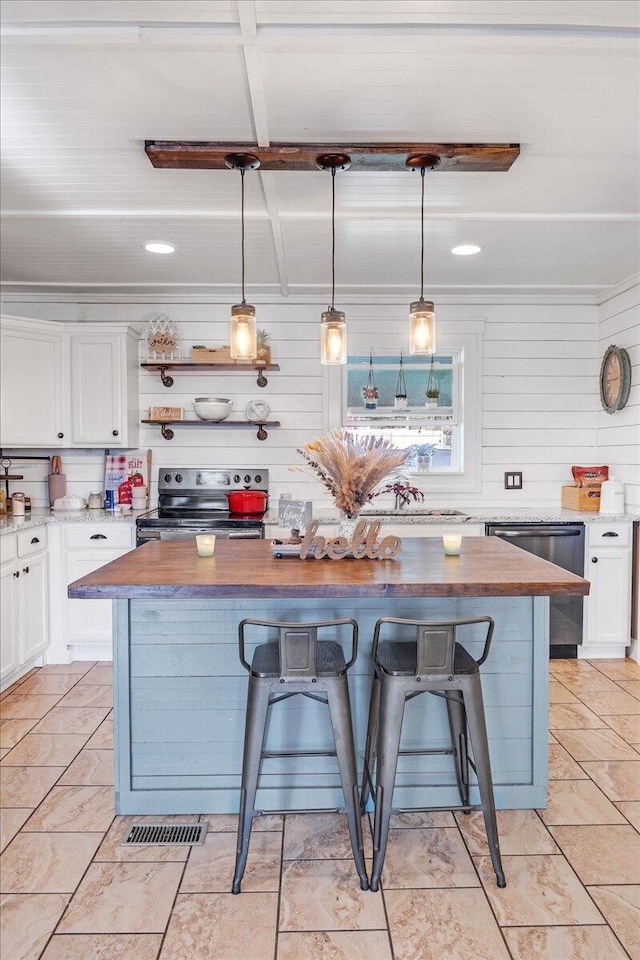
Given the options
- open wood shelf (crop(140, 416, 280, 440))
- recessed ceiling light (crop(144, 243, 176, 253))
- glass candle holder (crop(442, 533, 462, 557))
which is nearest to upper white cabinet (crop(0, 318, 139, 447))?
open wood shelf (crop(140, 416, 280, 440))

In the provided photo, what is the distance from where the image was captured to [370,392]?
4664 millimetres

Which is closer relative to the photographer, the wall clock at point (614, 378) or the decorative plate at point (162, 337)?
the wall clock at point (614, 378)

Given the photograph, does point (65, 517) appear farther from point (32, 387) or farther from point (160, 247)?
point (160, 247)

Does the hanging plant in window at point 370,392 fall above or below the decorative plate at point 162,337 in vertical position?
below

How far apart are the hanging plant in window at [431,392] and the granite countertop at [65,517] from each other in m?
2.27

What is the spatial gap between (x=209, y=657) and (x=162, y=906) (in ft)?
2.56

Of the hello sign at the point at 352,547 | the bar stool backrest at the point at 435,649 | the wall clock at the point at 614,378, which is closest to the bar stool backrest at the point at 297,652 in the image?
the bar stool backrest at the point at 435,649

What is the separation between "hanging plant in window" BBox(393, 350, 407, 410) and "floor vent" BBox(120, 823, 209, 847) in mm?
3232

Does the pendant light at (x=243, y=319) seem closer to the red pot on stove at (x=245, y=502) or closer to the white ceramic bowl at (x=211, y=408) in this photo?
the red pot on stove at (x=245, y=502)

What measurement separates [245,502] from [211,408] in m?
0.77

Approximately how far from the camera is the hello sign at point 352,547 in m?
2.40

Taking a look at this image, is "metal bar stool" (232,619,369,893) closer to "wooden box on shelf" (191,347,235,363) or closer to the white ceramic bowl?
the white ceramic bowl

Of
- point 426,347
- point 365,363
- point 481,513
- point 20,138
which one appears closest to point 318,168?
point 426,347

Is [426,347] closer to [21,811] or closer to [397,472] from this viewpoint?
[397,472]
